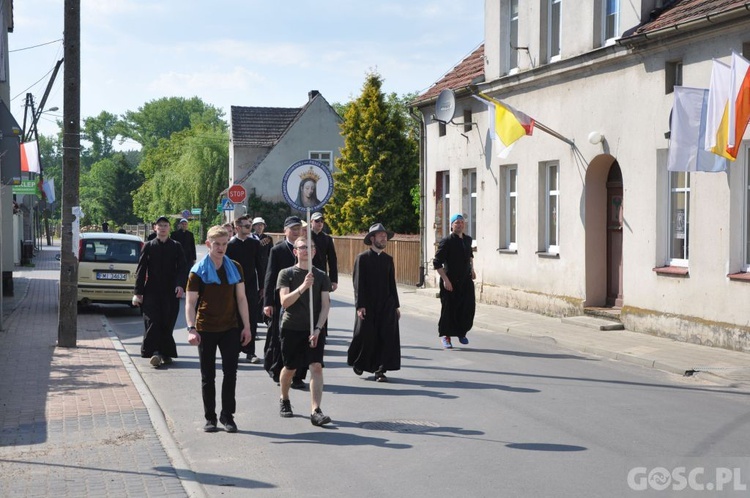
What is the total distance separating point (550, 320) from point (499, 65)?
260 inches

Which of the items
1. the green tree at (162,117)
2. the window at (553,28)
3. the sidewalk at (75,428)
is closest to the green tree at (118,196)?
the green tree at (162,117)

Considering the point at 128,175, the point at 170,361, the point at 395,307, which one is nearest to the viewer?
the point at 395,307

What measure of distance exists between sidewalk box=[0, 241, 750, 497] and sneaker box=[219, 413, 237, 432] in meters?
0.51

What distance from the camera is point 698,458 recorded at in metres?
7.23

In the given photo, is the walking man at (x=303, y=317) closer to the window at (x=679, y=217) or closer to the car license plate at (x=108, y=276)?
the window at (x=679, y=217)

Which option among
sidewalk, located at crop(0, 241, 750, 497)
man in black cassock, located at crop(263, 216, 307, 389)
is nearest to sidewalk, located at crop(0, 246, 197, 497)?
sidewalk, located at crop(0, 241, 750, 497)

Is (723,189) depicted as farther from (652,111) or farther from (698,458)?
(698,458)

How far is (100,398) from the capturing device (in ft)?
32.3

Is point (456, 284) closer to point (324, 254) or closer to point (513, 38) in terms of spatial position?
point (324, 254)

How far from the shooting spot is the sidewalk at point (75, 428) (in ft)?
21.8

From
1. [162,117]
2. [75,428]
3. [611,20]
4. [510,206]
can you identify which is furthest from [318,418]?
[162,117]

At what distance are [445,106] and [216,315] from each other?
16115 millimetres

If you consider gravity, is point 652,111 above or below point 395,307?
above

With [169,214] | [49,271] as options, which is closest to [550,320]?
[49,271]
